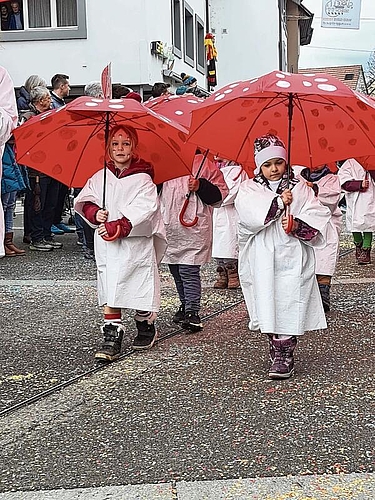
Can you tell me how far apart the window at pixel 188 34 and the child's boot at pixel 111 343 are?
18915mm

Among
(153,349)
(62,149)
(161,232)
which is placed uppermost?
(62,149)

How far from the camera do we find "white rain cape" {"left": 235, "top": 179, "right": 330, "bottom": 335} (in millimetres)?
4734

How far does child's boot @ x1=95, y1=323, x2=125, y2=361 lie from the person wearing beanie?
90 cm

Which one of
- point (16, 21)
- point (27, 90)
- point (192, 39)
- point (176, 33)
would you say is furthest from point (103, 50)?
point (27, 90)

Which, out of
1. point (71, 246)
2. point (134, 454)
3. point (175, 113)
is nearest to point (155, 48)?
point (71, 246)

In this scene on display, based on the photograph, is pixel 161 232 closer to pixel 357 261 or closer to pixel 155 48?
pixel 357 261

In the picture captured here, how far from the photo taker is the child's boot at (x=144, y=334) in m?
5.50

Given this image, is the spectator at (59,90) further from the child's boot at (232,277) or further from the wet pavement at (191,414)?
the wet pavement at (191,414)

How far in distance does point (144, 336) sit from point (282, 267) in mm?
1239

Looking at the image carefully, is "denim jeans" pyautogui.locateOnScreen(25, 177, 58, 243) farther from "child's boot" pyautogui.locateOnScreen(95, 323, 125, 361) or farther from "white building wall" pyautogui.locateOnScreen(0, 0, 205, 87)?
"white building wall" pyautogui.locateOnScreen(0, 0, 205, 87)

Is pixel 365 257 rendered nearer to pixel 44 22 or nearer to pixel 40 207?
pixel 40 207

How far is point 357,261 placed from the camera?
31.3 feet

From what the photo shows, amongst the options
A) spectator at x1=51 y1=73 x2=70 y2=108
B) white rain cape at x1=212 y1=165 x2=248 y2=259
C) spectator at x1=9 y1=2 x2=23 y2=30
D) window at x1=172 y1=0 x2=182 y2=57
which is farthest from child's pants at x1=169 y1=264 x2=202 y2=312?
window at x1=172 y1=0 x2=182 y2=57

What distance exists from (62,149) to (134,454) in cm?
254
